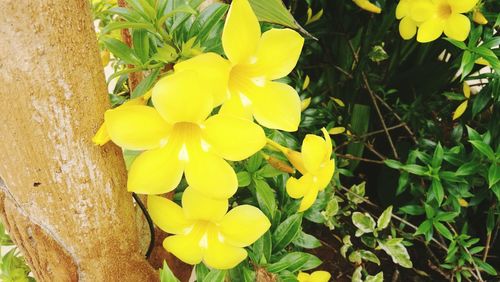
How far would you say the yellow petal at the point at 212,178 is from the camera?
529 mm

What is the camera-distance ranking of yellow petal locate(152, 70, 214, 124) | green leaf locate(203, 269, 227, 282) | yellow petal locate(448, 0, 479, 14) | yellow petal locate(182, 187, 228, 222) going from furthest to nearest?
1. yellow petal locate(448, 0, 479, 14)
2. green leaf locate(203, 269, 227, 282)
3. yellow petal locate(182, 187, 228, 222)
4. yellow petal locate(152, 70, 214, 124)

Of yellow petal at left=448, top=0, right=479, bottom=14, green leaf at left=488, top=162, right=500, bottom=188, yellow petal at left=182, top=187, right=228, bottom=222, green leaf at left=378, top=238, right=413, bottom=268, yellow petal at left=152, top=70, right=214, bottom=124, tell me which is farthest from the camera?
green leaf at left=378, top=238, right=413, bottom=268

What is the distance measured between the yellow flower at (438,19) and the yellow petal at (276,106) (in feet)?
1.59

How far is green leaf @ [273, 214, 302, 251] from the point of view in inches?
32.2

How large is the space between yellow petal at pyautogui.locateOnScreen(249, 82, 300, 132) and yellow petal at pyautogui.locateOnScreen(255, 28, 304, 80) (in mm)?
18

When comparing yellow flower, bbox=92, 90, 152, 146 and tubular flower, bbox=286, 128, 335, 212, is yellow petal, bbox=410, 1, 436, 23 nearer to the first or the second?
tubular flower, bbox=286, 128, 335, 212

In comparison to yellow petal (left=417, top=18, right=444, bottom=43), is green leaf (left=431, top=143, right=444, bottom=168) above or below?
below

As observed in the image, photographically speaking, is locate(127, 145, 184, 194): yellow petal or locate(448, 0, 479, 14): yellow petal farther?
locate(448, 0, 479, 14): yellow petal

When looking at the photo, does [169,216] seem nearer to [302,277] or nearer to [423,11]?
[302,277]

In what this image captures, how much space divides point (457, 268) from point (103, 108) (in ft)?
3.07

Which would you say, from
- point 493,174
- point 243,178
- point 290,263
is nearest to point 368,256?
point 493,174

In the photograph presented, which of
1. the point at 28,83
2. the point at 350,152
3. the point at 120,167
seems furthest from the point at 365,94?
Answer: the point at 28,83

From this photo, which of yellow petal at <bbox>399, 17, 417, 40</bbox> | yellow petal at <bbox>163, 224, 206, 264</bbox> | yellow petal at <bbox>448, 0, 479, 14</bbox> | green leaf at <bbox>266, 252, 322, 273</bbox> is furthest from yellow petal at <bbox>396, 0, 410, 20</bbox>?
yellow petal at <bbox>163, 224, 206, 264</bbox>

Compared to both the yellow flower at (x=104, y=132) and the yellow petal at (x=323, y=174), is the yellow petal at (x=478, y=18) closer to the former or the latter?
the yellow petal at (x=323, y=174)
